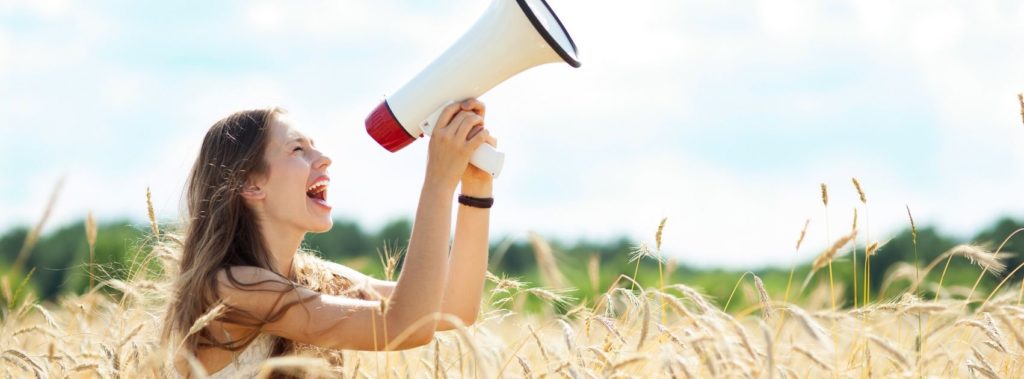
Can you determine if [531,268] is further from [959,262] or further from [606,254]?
[959,262]

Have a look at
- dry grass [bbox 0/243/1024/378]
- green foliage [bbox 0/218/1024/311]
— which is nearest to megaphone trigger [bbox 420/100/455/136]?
dry grass [bbox 0/243/1024/378]

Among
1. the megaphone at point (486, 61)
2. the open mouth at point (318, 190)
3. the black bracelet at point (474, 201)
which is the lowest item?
the black bracelet at point (474, 201)

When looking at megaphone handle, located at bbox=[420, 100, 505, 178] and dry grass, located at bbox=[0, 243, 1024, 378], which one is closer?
dry grass, located at bbox=[0, 243, 1024, 378]

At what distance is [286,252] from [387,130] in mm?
600

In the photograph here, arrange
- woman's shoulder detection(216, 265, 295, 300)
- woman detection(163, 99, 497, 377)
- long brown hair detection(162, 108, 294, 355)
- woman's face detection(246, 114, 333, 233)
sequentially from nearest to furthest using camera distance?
woman detection(163, 99, 497, 377)
woman's shoulder detection(216, 265, 295, 300)
long brown hair detection(162, 108, 294, 355)
woman's face detection(246, 114, 333, 233)

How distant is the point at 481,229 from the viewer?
3.70 meters

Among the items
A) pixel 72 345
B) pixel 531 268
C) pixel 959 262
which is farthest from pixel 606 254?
pixel 72 345

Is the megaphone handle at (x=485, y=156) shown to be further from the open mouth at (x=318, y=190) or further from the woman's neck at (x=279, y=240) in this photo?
the woman's neck at (x=279, y=240)

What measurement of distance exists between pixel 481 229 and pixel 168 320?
45.6 inches

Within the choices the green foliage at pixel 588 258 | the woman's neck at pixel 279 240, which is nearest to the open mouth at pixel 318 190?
the woman's neck at pixel 279 240

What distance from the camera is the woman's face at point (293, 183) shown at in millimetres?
3639

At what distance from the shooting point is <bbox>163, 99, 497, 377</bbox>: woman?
317cm

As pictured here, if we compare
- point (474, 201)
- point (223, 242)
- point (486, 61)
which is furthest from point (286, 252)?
point (486, 61)

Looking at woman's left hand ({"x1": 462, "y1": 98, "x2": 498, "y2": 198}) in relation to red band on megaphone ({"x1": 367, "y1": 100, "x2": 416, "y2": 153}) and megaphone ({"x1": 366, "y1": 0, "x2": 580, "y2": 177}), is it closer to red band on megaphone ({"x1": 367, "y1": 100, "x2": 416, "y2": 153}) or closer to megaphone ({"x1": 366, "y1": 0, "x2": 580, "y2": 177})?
megaphone ({"x1": 366, "y1": 0, "x2": 580, "y2": 177})
